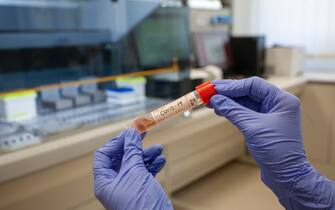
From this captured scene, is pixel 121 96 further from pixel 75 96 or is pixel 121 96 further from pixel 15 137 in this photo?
pixel 15 137

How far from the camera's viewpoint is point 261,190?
1.80 meters

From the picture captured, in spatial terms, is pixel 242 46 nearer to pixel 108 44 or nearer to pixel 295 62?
pixel 295 62

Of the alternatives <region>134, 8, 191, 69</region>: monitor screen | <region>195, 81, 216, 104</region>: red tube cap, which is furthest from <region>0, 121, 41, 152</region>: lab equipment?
<region>134, 8, 191, 69</region>: monitor screen

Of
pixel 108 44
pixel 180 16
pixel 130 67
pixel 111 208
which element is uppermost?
pixel 180 16

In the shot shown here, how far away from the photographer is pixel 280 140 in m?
0.71

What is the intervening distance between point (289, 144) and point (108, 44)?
0.94 meters

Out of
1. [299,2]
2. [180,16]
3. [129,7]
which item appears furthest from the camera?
[299,2]

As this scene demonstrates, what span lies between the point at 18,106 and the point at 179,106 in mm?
628

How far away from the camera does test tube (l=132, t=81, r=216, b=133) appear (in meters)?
0.74

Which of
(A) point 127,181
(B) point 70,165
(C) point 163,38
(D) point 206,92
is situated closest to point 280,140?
(D) point 206,92

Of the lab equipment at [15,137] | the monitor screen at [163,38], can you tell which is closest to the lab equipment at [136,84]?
the monitor screen at [163,38]

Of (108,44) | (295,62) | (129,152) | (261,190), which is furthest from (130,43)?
(295,62)

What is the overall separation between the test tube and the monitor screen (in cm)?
76

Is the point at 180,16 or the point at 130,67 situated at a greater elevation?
the point at 180,16
